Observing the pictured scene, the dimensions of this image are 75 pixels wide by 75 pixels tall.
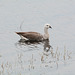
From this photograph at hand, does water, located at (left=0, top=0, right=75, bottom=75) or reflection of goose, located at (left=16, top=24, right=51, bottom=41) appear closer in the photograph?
water, located at (left=0, top=0, right=75, bottom=75)

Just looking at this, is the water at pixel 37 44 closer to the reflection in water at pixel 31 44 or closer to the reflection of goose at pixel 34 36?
the reflection in water at pixel 31 44

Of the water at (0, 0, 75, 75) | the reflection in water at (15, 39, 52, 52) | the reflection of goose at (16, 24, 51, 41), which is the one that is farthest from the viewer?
the reflection of goose at (16, 24, 51, 41)

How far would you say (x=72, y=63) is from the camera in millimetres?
13516

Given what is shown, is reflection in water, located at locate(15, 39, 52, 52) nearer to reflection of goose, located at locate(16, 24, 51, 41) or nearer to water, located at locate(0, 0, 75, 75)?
water, located at locate(0, 0, 75, 75)

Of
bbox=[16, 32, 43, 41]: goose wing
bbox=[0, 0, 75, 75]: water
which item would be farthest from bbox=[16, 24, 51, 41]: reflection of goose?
bbox=[0, 0, 75, 75]: water

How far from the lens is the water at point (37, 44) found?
13.0 meters

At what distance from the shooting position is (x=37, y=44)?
1694 centimetres

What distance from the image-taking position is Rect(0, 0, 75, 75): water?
13.0 meters

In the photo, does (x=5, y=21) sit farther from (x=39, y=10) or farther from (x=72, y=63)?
(x=72, y=63)

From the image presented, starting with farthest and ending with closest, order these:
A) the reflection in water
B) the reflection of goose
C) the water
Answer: the reflection of goose, the reflection in water, the water

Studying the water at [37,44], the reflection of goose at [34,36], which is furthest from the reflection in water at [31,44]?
the reflection of goose at [34,36]

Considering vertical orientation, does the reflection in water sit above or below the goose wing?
below

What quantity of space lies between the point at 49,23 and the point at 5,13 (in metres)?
2.44

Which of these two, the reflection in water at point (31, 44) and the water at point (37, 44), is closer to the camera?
the water at point (37, 44)
